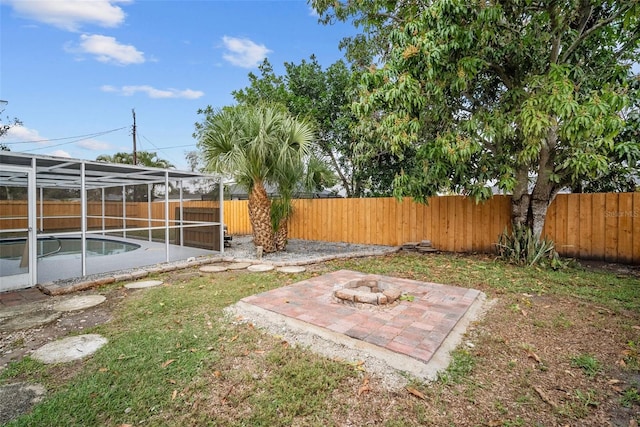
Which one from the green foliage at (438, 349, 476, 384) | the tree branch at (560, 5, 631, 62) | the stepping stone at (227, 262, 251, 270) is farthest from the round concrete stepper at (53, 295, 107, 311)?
the tree branch at (560, 5, 631, 62)

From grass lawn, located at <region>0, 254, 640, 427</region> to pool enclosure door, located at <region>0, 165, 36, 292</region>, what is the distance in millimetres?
2426

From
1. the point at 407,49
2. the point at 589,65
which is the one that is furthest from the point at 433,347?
the point at 589,65

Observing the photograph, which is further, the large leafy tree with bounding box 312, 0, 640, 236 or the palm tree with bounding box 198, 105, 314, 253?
the palm tree with bounding box 198, 105, 314, 253

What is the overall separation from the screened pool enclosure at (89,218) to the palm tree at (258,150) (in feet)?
3.02

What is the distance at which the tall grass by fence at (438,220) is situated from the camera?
587 cm

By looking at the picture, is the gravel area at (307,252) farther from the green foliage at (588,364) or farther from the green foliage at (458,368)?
the green foliage at (588,364)

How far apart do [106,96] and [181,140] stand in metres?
9.93

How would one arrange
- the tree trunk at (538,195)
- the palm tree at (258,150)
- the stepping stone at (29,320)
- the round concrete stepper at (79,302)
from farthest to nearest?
1. the palm tree at (258,150)
2. the tree trunk at (538,195)
3. the round concrete stepper at (79,302)
4. the stepping stone at (29,320)

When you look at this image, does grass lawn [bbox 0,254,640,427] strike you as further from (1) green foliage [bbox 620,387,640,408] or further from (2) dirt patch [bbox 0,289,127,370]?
(2) dirt patch [bbox 0,289,127,370]

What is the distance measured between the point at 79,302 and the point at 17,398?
2.38 m

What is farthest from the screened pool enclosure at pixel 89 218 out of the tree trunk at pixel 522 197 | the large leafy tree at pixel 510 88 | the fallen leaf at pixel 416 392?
the tree trunk at pixel 522 197

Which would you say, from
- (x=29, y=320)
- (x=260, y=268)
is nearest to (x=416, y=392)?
(x=29, y=320)

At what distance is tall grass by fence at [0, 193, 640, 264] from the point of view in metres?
5.87

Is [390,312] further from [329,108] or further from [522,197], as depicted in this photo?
[329,108]
